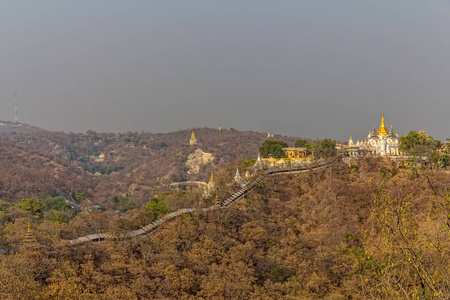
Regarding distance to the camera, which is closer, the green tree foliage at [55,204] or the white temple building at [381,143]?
the white temple building at [381,143]

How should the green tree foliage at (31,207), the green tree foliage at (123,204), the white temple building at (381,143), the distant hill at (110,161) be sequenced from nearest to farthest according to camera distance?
the green tree foliage at (31,207)
the white temple building at (381,143)
the green tree foliage at (123,204)
the distant hill at (110,161)

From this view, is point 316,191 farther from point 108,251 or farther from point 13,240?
point 13,240

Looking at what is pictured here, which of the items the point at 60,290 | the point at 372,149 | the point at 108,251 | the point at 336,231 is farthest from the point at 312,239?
the point at 372,149

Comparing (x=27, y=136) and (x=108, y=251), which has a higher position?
(x=27, y=136)

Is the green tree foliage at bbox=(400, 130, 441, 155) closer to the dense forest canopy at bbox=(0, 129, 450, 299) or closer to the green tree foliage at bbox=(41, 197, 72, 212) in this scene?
the dense forest canopy at bbox=(0, 129, 450, 299)

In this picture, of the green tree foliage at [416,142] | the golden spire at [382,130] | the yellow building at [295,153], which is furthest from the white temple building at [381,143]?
the yellow building at [295,153]

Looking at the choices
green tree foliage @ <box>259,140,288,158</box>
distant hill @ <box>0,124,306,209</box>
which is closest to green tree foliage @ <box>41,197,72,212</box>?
distant hill @ <box>0,124,306,209</box>

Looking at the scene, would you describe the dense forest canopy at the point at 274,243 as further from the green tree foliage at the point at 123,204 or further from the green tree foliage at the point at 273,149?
the green tree foliage at the point at 123,204
